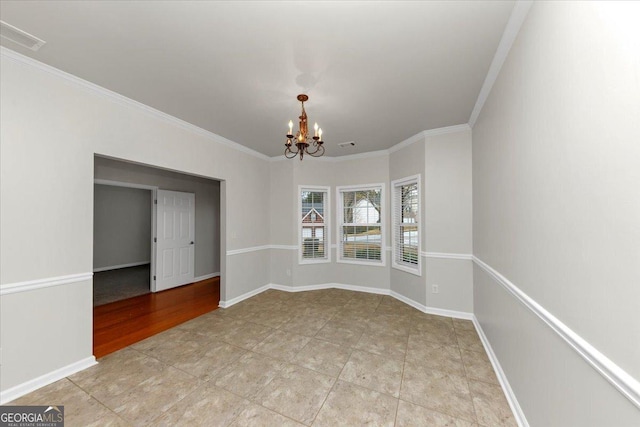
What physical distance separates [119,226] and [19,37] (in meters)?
7.02

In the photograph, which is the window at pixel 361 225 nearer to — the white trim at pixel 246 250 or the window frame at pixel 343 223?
the window frame at pixel 343 223

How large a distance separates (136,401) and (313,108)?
126 inches

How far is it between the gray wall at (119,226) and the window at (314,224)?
6.07 m

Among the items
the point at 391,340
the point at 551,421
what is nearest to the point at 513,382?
the point at 551,421

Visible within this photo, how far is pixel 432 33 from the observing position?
5.75ft

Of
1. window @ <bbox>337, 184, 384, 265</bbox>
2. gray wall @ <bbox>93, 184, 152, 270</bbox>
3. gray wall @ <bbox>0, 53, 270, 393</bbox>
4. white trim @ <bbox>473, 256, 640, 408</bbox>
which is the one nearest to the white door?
gray wall @ <bbox>0, 53, 270, 393</bbox>

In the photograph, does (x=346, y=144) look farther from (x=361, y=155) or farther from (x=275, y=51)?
(x=275, y=51)

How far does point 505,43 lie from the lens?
5.91 ft

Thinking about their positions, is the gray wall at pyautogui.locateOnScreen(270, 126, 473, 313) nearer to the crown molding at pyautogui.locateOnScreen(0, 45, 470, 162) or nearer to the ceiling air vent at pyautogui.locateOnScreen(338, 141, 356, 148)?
the crown molding at pyautogui.locateOnScreen(0, 45, 470, 162)

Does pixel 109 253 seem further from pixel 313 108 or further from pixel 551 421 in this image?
pixel 551 421

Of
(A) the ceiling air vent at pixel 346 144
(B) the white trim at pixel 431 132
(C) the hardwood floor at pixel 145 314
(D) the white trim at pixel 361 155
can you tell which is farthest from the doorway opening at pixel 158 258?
(B) the white trim at pixel 431 132

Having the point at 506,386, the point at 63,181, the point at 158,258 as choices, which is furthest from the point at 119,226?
the point at 506,386

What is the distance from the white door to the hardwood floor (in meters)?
0.28

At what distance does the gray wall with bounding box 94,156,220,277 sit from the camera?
460 centimetres
